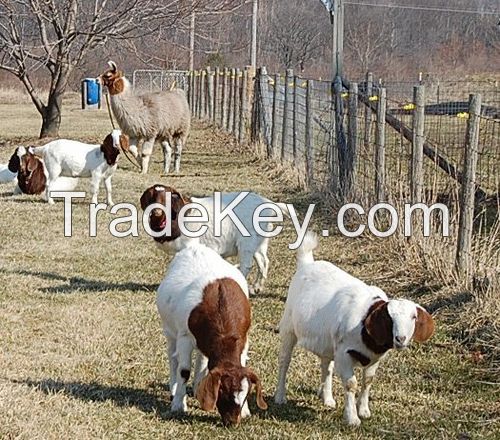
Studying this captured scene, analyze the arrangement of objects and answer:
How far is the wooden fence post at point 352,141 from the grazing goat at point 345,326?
21.1 ft

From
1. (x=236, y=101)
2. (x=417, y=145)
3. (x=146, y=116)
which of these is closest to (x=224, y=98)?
(x=236, y=101)

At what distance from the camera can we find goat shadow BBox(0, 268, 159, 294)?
8953 millimetres

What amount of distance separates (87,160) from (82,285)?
4.98 meters

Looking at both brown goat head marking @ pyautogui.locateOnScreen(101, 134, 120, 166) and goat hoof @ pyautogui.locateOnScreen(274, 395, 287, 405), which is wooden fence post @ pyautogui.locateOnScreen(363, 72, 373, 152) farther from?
goat hoof @ pyautogui.locateOnScreen(274, 395, 287, 405)

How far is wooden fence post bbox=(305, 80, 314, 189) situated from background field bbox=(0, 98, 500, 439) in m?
3.41

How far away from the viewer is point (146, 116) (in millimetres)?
18438

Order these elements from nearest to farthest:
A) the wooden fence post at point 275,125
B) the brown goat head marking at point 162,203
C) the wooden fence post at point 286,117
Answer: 1. the brown goat head marking at point 162,203
2. the wooden fence post at point 286,117
3. the wooden fence post at point 275,125

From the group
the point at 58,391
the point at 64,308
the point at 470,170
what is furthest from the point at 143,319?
the point at 470,170

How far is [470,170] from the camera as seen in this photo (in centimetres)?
845

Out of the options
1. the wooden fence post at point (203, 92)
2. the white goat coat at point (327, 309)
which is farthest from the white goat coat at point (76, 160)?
the wooden fence post at point (203, 92)

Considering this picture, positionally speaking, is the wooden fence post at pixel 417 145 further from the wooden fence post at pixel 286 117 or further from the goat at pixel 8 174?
the wooden fence post at pixel 286 117

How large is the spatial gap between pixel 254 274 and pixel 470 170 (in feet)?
8.14

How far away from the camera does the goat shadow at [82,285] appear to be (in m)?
8.95

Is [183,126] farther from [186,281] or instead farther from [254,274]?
[186,281]
